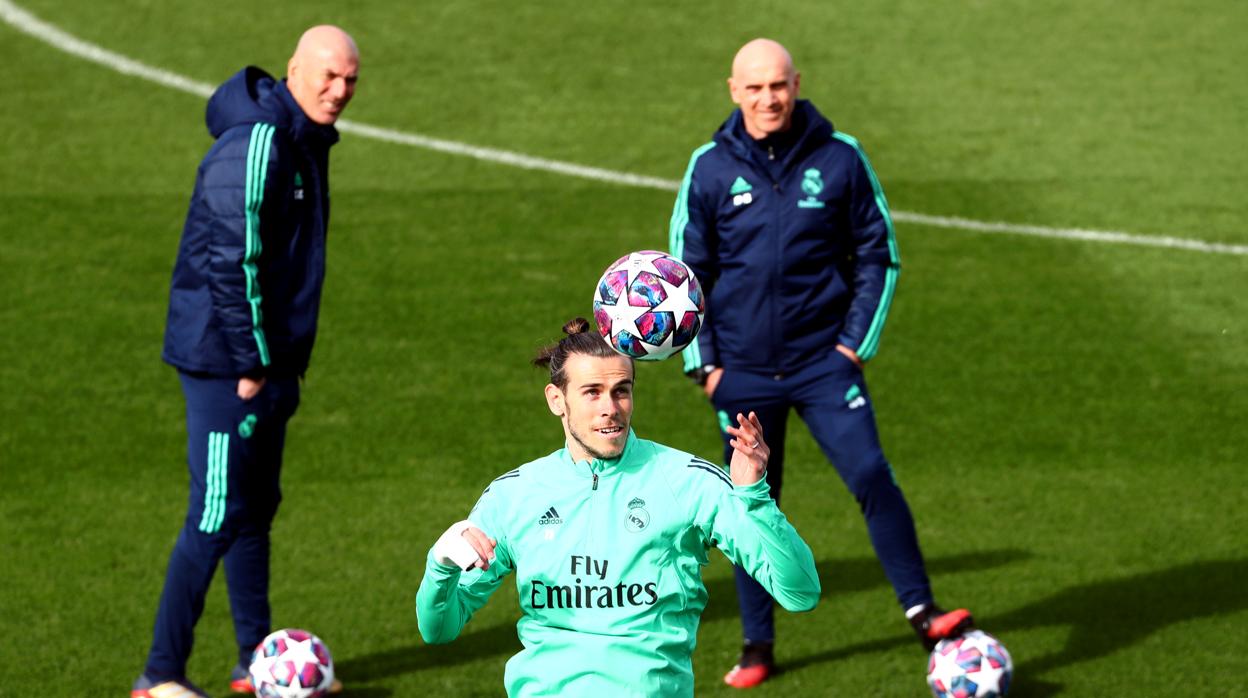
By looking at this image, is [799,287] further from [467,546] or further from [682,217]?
[467,546]

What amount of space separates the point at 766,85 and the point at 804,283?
0.98 meters

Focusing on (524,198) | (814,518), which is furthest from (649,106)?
(814,518)

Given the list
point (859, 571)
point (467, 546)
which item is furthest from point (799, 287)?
point (467, 546)

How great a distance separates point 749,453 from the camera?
5.34 m

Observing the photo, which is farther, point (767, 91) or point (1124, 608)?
point (1124, 608)

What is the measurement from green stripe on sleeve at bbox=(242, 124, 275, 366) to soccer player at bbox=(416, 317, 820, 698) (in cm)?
272

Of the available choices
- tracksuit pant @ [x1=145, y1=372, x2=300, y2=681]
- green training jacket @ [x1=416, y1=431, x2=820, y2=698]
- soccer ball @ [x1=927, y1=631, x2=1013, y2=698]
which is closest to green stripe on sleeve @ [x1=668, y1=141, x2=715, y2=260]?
tracksuit pant @ [x1=145, y1=372, x2=300, y2=681]

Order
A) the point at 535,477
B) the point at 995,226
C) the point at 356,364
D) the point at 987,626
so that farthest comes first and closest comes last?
the point at 995,226, the point at 356,364, the point at 987,626, the point at 535,477

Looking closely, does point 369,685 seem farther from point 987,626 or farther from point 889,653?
point 987,626

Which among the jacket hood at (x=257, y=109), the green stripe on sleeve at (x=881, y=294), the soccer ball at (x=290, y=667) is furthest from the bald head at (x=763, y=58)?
the soccer ball at (x=290, y=667)

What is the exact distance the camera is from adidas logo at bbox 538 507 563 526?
5.82 metres

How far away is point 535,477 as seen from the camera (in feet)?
19.3

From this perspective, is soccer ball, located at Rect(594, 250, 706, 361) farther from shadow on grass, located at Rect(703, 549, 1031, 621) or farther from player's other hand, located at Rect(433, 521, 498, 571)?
shadow on grass, located at Rect(703, 549, 1031, 621)

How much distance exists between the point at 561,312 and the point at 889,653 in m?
5.55
